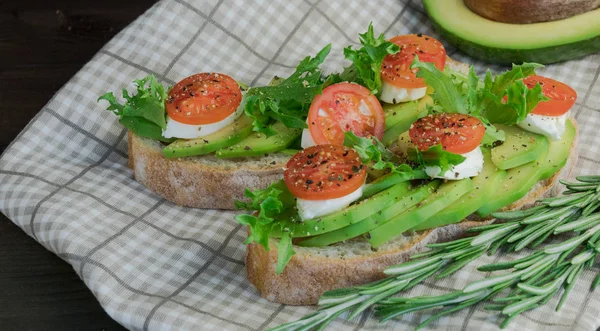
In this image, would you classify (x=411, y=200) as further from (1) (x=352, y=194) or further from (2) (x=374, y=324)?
(2) (x=374, y=324)

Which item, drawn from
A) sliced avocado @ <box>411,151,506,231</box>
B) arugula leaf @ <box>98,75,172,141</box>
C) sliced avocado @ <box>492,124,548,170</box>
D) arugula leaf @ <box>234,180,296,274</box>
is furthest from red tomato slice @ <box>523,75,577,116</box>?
arugula leaf @ <box>98,75,172,141</box>

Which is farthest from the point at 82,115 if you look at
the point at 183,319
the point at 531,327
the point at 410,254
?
the point at 531,327

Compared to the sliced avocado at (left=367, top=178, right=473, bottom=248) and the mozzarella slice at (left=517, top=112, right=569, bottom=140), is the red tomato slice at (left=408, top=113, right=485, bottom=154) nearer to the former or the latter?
the sliced avocado at (left=367, top=178, right=473, bottom=248)

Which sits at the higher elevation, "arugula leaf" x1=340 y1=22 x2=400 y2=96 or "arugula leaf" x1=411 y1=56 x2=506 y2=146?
"arugula leaf" x1=411 y1=56 x2=506 y2=146

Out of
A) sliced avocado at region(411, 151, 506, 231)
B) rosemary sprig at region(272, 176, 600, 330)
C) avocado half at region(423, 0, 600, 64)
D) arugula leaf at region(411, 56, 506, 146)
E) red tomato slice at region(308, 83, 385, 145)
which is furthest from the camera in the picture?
avocado half at region(423, 0, 600, 64)

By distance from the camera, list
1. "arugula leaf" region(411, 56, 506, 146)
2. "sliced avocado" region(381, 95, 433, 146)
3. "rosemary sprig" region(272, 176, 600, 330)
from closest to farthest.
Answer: "rosemary sprig" region(272, 176, 600, 330) → "arugula leaf" region(411, 56, 506, 146) → "sliced avocado" region(381, 95, 433, 146)

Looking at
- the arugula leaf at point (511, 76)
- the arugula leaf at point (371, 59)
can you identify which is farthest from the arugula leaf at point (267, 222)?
the arugula leaf at point (511, 76)
